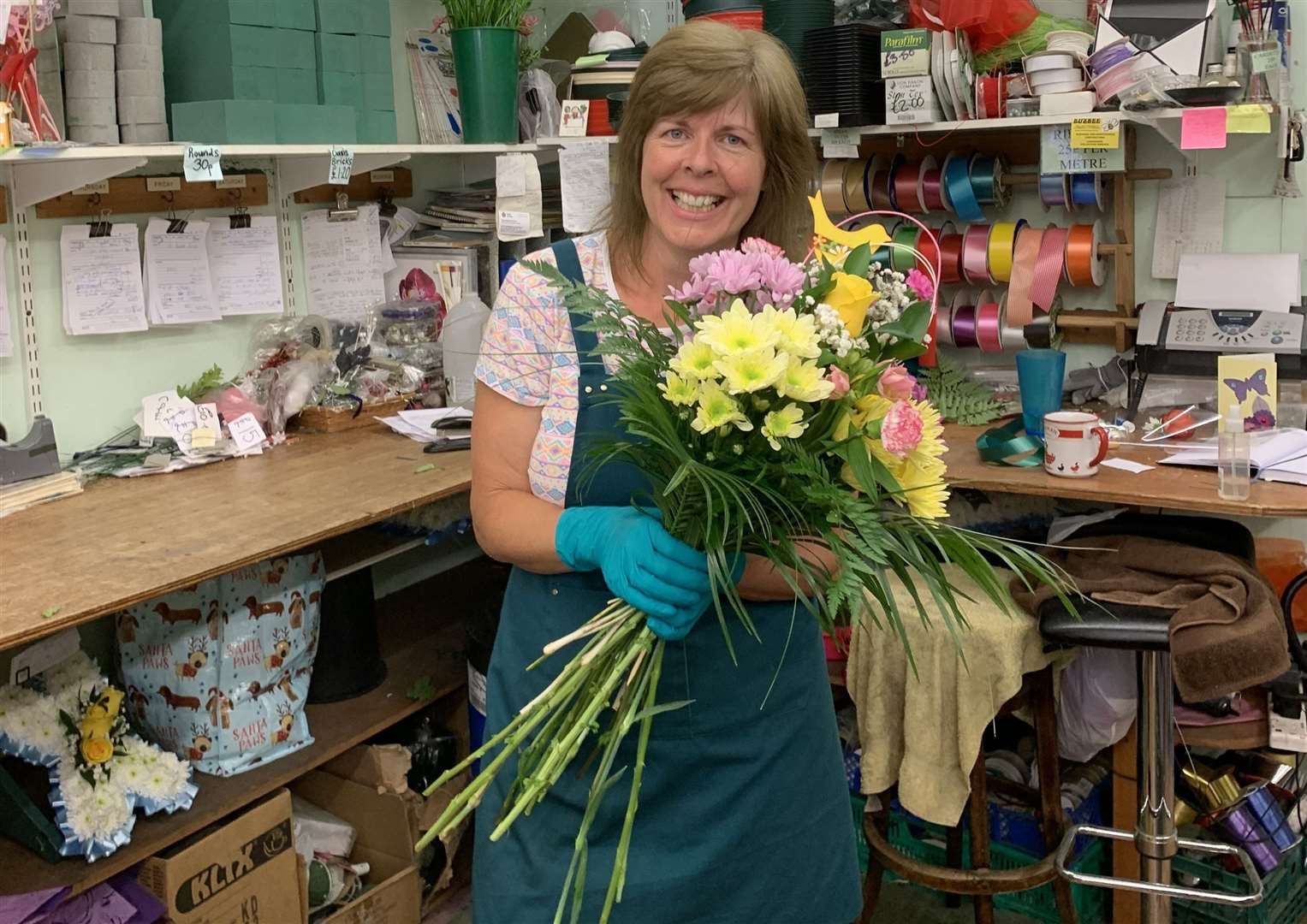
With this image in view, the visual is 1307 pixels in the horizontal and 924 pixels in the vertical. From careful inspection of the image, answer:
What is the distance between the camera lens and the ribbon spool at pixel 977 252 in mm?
3188

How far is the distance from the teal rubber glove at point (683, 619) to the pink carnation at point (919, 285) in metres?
0.34

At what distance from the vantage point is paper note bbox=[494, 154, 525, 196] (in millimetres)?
3357

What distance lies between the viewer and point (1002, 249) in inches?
124

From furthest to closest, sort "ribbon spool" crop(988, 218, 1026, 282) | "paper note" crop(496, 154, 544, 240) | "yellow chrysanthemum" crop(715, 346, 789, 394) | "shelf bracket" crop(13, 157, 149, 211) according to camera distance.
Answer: "paper note" crop(496, 154, 544, 240), "ribbon spool" crop(988, 218, 1026, 282), "shelf bracket" crop(13, 157, 149, 211), "yellow chrysanthemum" crop(715, 346, 789, 394)

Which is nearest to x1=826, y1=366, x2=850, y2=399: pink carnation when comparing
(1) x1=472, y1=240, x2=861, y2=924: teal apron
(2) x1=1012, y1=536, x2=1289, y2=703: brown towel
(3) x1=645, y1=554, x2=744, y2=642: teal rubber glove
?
(3) x1=645, y1=554, x2=744, y2=642: teal rubber glove

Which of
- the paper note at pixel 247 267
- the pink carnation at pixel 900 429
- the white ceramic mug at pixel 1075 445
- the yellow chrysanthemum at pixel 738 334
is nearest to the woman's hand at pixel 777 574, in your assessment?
the pink carnation at pixel 900 429

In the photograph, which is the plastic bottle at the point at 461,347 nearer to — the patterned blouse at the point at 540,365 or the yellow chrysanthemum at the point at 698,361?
the patterned blouse at the point at 540,365

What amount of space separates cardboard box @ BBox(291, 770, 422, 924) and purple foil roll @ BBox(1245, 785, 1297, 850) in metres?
1.68

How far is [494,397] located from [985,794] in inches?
59.2

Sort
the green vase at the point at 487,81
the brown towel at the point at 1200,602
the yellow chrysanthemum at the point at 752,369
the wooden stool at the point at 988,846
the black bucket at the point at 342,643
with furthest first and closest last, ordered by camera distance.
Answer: the green vase at the point at 487,81
the black bucket at the point at 342,643
the wooden stool at the point at 988,846
the brown towel at the point at 1200,602
the yellow chrysanthemum at the point at 752,369

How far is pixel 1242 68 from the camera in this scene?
2.86 metres

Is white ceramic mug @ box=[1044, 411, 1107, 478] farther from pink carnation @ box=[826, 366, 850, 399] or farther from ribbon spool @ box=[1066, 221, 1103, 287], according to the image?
pink carnation @ box=[826, 366, 850, 399]

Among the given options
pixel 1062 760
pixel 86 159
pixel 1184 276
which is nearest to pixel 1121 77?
pixel 1184 276

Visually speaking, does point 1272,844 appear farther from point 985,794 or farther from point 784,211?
point 784,211
